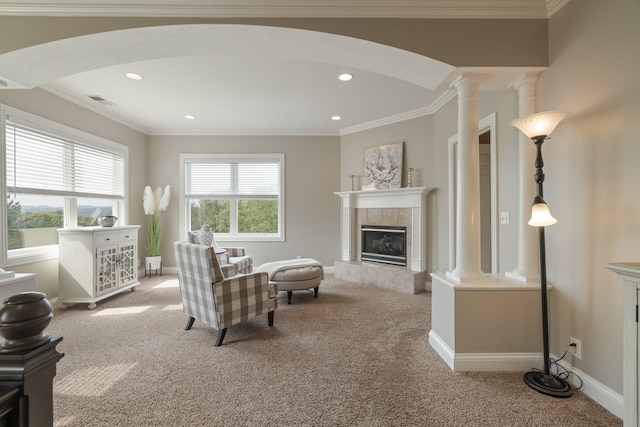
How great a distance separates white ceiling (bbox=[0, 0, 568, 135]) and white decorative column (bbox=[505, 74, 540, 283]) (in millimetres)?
173

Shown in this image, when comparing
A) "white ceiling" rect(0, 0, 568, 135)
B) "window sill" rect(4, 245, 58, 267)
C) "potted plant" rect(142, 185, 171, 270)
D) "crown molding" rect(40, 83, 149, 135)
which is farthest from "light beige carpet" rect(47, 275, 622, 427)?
"crown molding" rect(40, 83, 149, 135)

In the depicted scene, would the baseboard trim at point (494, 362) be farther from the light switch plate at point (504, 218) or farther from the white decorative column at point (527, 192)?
the light switch plate at point (504, 218)

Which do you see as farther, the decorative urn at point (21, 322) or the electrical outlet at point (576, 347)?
the electrical outlet at point (576, 347)

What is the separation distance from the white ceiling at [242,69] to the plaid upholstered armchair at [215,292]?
5.66 ft

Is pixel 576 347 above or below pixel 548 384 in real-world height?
above

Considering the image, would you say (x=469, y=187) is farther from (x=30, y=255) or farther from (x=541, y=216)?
(x=30, y=255)

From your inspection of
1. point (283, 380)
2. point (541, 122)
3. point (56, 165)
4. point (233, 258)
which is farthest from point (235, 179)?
point (541, 122)

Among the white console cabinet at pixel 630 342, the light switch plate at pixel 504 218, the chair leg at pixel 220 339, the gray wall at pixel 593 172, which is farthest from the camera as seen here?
the light switch plate at pixel 504 218

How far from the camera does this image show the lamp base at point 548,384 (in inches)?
72.4

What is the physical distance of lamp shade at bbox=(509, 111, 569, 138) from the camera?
1.82m

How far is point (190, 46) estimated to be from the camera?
231 cm

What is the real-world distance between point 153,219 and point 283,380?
429 centimetres

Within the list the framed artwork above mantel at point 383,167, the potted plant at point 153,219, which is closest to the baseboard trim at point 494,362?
the framed artwork above mantel at point 383,167

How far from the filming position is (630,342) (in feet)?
4.19
